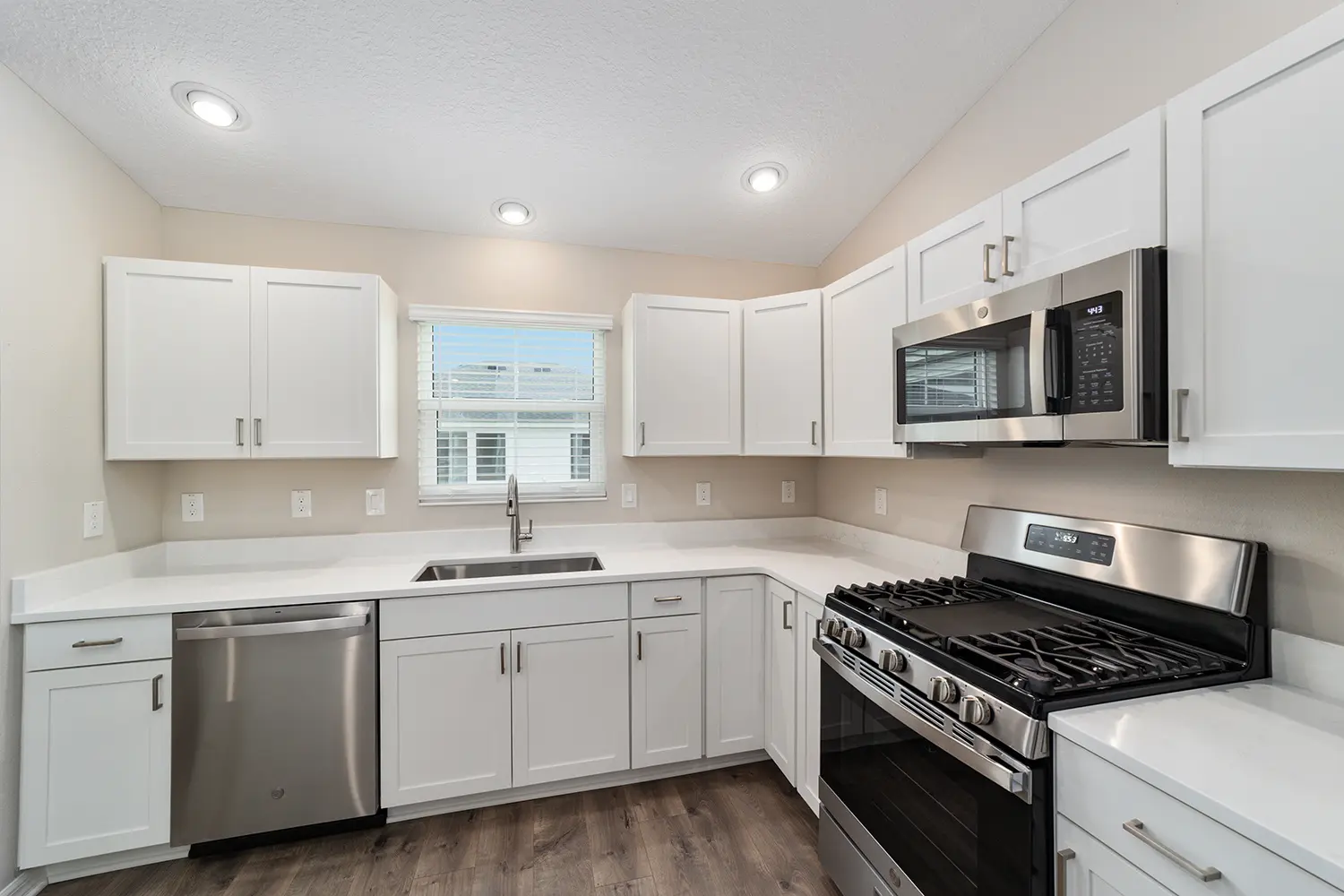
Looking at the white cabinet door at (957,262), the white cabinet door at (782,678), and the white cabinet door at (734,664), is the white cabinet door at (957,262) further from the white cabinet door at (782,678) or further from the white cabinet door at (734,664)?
the white cabinet door at (734,664)

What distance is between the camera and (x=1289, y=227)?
102 cm

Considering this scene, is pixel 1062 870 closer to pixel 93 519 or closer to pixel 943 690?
pixel 943 690

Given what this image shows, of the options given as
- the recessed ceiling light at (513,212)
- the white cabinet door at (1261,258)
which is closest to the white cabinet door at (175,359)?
the recessed ceiling light at (513,212)

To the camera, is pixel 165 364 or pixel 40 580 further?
pixel 165 364

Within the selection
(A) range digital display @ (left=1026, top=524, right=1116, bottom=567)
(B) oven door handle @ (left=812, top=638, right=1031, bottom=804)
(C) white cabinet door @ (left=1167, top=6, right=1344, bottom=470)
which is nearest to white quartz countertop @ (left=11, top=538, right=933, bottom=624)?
(B) oven door handle @ (left=812, top=638, right=1031, bottom=804)

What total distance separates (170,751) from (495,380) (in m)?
1.87

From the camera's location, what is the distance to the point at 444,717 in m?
2.18

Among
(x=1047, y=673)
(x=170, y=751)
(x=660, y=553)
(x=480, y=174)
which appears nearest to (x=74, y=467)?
(x=170, y=751)

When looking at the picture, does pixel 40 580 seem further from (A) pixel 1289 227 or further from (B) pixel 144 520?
(A) pixel 1289 227

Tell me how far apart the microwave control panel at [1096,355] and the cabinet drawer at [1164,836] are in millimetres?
742

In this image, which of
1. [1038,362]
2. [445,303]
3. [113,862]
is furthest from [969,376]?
[113,862]

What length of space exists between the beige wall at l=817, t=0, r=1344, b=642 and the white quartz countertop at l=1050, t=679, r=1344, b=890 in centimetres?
24

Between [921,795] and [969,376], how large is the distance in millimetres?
1156

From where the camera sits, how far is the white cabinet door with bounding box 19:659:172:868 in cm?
183
